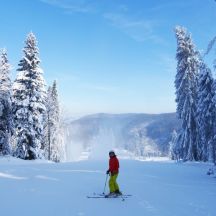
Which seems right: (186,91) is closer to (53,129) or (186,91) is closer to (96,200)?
(53,129)

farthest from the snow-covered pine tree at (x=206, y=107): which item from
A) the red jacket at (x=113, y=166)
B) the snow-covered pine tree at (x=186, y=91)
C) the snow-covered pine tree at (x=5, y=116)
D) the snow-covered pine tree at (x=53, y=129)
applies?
the snow-covered pine tree at (x=53, y=129)

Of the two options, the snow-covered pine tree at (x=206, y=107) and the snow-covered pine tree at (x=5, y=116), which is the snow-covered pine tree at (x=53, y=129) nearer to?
the snow-covered pine tree at (x=5, y=116)

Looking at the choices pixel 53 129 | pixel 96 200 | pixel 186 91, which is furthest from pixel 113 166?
pixel 53 129

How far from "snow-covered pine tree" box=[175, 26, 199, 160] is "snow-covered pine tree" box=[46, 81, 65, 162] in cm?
2508

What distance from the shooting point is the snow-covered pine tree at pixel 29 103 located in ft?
132

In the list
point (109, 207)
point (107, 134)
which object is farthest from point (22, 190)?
point (107, 134)

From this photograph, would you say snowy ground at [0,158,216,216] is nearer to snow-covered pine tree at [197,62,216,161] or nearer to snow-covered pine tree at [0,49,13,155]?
snow-covered pine tree at [197,62,216,161]

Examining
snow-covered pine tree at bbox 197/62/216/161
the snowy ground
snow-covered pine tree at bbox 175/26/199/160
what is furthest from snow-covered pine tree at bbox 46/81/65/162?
the snowy ground

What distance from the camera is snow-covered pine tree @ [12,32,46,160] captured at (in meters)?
40.1

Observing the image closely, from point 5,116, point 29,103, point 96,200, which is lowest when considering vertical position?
point 96,200

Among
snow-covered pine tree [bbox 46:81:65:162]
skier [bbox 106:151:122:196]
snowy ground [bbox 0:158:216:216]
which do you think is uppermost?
snow-covered pine tree [bbox 46:81:65:162]

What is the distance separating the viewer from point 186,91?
4191cm

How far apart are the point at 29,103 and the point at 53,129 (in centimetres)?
2307

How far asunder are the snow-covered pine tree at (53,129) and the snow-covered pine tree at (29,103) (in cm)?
1779
